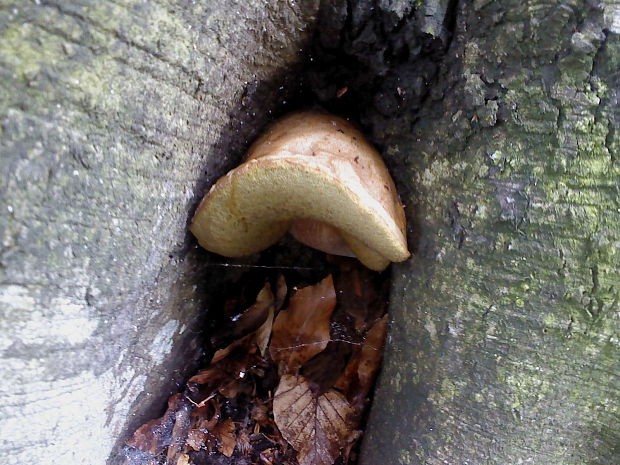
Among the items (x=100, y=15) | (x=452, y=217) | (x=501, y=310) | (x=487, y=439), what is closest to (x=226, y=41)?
(x=100, y=15)

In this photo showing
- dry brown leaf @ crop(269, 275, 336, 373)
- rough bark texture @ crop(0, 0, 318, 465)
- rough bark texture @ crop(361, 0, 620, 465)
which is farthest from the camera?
dry brown leaf @ crop(269, 275, 336, 373)

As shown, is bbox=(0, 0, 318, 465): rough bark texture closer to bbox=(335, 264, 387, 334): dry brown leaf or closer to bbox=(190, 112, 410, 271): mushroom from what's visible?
bbox=(190, 112, 410, 271): mushroom

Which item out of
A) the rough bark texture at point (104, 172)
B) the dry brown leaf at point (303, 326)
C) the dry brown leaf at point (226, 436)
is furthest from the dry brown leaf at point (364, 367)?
the rough bark texture at point (104, 172)

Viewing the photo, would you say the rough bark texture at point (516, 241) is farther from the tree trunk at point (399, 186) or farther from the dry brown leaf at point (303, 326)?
the dry brown leaf at point (303, 326)

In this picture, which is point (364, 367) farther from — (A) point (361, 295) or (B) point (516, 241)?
(B) point (516, 241)

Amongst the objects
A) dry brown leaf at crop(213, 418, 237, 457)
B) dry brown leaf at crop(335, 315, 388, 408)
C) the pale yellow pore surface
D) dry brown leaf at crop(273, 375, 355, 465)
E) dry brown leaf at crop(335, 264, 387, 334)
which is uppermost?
the pale yellow pore surface

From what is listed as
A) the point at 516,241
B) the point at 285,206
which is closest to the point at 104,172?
the point at 285,206

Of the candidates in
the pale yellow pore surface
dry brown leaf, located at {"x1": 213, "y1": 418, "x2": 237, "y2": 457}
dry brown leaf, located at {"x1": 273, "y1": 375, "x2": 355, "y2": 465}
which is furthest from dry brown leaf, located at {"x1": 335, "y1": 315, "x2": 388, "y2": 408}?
the pale yellow pore surface
